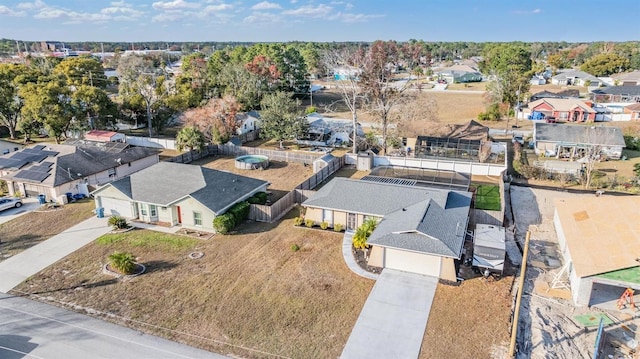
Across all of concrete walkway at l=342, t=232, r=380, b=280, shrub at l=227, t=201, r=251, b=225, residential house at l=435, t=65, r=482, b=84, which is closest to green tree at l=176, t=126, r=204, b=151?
shrub at l=227, t=201, r=251, b=225

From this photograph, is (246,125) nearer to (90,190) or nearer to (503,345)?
(90,190)

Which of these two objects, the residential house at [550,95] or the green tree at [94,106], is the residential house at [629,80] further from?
the green tree at [94,106]

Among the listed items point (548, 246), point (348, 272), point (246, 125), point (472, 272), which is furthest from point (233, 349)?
point (246, 125)

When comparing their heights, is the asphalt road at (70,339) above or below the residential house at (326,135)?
below

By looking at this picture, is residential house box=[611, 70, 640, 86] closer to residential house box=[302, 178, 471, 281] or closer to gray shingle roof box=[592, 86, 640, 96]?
gray shingle roof box=[592, 86, 640, 96]

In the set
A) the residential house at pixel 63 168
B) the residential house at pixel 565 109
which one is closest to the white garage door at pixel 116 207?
the residential house at pixel 63 168

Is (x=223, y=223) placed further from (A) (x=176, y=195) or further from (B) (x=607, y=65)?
(B) (x=607, y=65)
